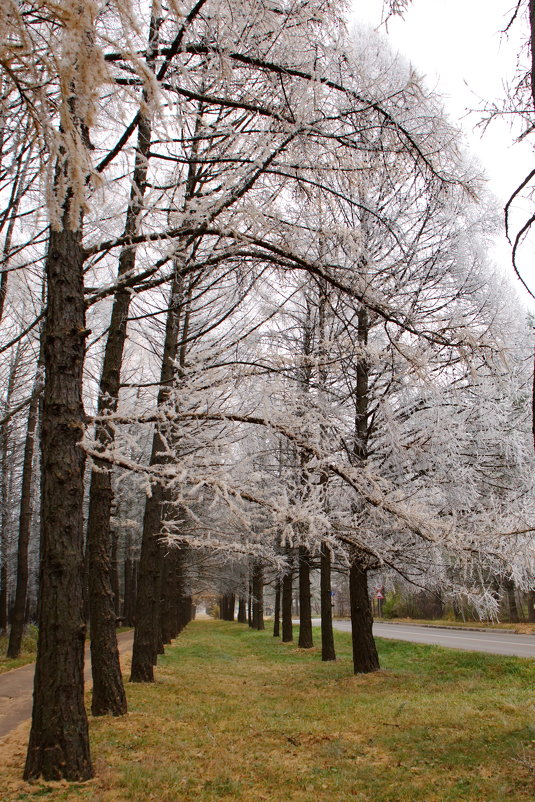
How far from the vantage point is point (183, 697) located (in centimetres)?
802

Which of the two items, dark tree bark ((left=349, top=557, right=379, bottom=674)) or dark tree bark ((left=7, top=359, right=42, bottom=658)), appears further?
dark tree bark ((left=7, top=359, right=42, bottom=658))

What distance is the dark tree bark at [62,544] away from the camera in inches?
159

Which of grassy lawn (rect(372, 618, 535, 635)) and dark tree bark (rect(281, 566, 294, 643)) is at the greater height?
dark tree bark (rect(281, 566, 294, 643))

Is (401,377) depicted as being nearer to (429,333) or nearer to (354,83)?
(429,333)

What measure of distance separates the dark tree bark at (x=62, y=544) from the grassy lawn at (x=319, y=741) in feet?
0.84

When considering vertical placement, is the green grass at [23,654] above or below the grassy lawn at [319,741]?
below

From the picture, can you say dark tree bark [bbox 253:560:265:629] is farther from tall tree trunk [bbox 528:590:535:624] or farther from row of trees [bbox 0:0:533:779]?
row of trees [bbox 0:0:533:779]

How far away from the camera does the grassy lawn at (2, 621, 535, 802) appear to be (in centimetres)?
415

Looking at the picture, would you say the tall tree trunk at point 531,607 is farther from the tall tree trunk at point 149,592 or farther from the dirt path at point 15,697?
the tall tree trunk at point 149,592

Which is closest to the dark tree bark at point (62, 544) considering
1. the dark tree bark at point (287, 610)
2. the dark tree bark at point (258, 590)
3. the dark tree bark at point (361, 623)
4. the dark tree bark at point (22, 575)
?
the dark tree bark at point (361, 623)

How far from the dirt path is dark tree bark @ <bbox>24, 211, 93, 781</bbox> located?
2.65 meters

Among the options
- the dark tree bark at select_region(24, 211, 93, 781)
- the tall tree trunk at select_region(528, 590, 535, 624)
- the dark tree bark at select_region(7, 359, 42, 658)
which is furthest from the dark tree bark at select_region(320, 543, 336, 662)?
the tall tree trunk at select_region(528, 590, 535, 624)

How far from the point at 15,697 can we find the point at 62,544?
6034mm

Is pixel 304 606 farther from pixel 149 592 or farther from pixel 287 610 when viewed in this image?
pixel 149 592
